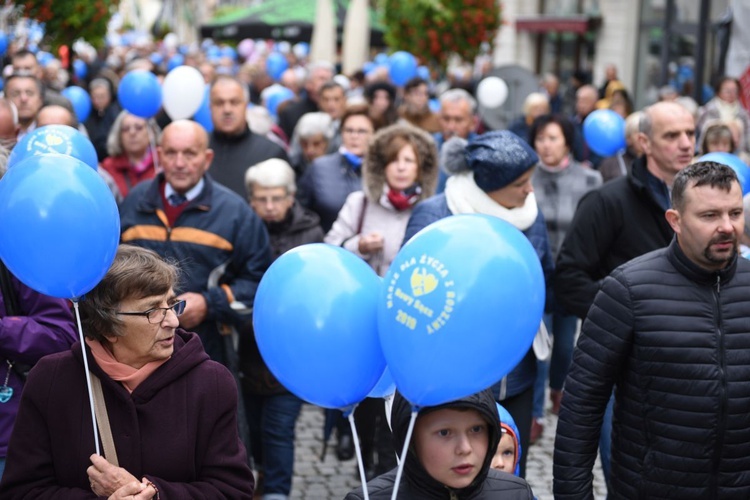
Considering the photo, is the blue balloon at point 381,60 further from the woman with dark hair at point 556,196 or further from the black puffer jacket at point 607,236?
the black puffer jacket at point 607,236

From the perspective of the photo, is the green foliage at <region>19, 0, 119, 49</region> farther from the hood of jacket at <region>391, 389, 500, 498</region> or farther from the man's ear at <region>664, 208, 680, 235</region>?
the hood of jacket at <region>391, 389, 500, 498</region>

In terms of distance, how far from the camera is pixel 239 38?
3039cm

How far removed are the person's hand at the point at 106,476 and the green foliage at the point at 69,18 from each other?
13483mm

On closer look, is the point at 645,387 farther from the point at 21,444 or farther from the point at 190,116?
the point at 190,116

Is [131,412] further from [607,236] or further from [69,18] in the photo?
[69,18]

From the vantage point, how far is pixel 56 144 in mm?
4652

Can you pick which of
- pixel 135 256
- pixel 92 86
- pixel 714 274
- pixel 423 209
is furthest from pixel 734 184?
pixel 92 86

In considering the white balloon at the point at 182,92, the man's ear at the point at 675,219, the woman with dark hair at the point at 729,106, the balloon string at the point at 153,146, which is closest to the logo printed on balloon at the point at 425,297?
the man's ear at the point at 675,219

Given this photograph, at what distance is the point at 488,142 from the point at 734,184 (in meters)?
1.28

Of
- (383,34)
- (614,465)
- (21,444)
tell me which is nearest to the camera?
(21,444)

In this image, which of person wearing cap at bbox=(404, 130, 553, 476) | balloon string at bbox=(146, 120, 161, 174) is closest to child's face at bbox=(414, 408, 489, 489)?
person wearing cap at bbox=(404, 130, 553, 476)

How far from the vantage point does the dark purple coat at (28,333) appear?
3.78 metres

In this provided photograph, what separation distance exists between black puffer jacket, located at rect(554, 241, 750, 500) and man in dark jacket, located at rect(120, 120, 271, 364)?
6.68ft

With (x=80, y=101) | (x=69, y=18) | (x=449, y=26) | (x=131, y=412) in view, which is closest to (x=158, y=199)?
(x=131, y=412)
